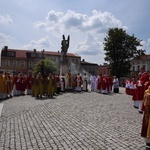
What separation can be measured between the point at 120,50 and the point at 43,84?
32195mm

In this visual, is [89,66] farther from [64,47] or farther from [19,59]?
[64,47]

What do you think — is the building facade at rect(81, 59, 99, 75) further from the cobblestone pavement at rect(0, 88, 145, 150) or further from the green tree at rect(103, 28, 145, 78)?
the cobblestone pavement at rect(0, 88, 145, 150)

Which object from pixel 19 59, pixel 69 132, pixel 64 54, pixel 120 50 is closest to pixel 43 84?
pixel 64 54

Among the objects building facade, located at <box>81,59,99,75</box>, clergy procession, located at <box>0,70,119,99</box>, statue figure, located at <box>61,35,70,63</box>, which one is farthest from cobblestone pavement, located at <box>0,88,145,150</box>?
building facade, located at <box>81,59,99,75</box>

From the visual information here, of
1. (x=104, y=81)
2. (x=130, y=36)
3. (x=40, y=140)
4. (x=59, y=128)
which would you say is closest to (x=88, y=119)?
(x=59, y=128)

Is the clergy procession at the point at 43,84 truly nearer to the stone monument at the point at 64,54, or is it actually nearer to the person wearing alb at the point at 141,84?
the stone monument at the point at 64,54

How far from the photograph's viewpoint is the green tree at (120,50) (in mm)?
47719

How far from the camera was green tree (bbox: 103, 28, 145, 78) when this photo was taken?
4772 cm

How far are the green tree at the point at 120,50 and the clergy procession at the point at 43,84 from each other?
23.0 meters

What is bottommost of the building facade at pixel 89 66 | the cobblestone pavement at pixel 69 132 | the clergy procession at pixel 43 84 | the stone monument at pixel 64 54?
the cobblestone pavement at pixel 69 132

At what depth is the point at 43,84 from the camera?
60.3 ft

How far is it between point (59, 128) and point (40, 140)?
4.68 ft

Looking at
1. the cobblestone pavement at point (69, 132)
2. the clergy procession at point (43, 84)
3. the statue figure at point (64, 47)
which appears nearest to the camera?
the cobblestone pavement at point (69, 132)


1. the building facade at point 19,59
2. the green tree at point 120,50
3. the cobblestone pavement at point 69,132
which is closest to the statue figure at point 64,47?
the cobblestone pavement at point 69,132
